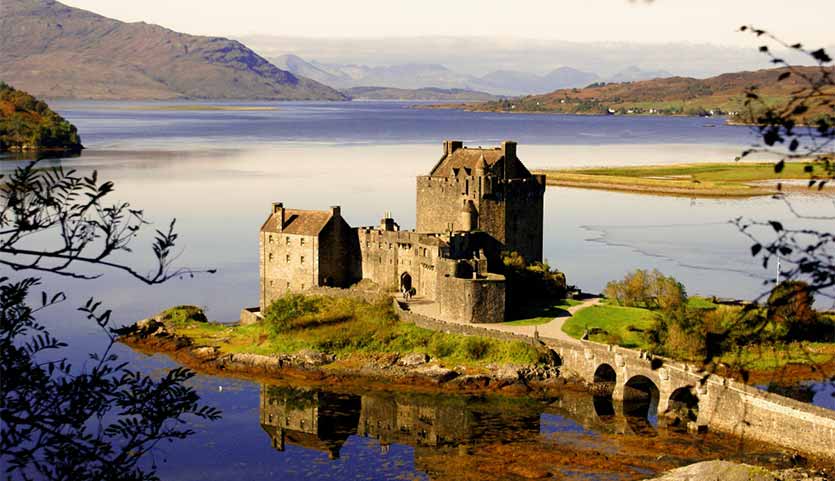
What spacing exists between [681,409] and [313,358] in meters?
16.7

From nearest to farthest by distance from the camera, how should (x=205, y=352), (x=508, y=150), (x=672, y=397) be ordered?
(x=672, y=397) < (x=205, y=352) < (x=508, y=150)

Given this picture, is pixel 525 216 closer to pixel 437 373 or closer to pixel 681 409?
pixel 437 373

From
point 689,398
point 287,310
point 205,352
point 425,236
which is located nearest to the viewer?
point 689,398

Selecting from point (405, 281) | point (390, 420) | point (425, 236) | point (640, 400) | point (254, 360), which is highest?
point (425, 236)

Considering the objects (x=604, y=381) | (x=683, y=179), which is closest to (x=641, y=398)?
(x=604, y=381)

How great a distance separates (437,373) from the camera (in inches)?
1940

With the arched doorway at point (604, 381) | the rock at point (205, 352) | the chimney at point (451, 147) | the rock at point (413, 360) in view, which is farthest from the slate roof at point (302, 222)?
the arched doorway at point (604, 381)

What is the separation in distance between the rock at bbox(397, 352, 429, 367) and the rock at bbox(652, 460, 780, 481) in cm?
1609

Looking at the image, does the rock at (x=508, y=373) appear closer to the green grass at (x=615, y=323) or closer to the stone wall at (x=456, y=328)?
the stone wall at (x=456, y=328)

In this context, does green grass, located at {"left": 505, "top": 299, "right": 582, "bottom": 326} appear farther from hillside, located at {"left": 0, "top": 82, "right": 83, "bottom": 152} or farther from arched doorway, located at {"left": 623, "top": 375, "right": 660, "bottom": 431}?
hillside, located at {"left": 0, "top": 82, "right": 83, "bottom": 152}

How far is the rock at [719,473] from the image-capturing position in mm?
33781

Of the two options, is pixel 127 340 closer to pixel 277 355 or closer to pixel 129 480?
pixel 277 355

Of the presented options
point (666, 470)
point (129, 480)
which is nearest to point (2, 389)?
point (129, 480)

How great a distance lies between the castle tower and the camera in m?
58.6
